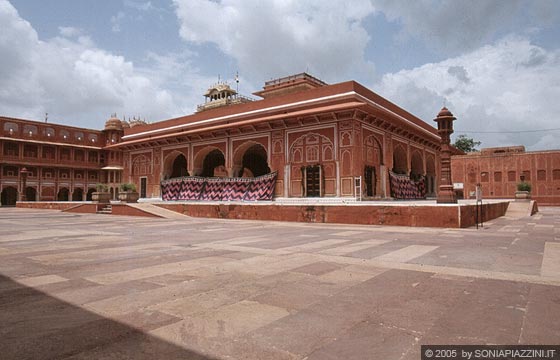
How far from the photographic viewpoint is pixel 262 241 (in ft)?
26.0

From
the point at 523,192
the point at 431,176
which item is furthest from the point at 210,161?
the point at 523,192

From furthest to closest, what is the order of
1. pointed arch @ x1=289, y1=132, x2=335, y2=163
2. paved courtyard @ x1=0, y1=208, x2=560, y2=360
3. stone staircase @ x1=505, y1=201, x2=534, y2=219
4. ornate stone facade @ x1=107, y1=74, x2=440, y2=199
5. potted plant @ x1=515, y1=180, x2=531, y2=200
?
potted plant @ x1=515, y1=180, x2=531, y2=200 → stone staircase @ x1=505, y1=201, x2=534, y2=219 → pointed arch @ x1=289, y1=132, x2=335, y2=163 → ornate stone facade @ x1=107, y1=74, x2=440, y2=199 → paved courtyard @ x1=0, y1=208, x2=560, y2=360

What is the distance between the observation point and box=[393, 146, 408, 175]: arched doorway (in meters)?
24.6

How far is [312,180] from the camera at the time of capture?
2047cm

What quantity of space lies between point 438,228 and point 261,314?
9.38 meters

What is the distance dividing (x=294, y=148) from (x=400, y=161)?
26.0 feet

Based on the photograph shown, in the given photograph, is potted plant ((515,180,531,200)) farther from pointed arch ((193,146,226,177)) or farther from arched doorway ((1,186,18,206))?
arched doorway ((1,186,18,206))

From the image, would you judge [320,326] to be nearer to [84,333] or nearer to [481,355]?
[481,355]

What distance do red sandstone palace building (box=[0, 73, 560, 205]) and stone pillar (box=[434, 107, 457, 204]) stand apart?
4.41m

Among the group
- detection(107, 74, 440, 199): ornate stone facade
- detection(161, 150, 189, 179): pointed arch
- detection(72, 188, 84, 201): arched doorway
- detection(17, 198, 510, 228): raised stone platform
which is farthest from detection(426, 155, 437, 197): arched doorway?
detection(72, 188, 84, 201): arched doorway

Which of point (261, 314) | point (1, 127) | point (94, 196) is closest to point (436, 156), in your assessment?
point (94, 196)

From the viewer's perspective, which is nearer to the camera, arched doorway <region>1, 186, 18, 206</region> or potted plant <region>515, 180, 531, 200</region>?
potted plant <region>515, 180, 531, 200</region>

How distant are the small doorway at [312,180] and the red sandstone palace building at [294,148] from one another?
54 mm

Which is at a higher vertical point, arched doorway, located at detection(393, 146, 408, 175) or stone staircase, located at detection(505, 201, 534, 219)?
arched doorway, located at detection(393, 146, 408, 175)
